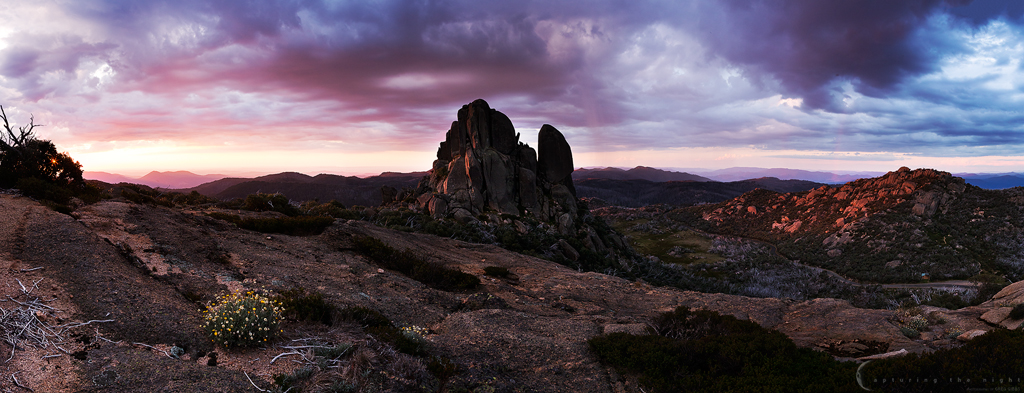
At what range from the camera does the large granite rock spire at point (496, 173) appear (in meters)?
39.3

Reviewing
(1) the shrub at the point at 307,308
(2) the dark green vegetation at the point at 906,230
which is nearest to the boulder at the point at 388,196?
(1) the shrub at the point at 307,308

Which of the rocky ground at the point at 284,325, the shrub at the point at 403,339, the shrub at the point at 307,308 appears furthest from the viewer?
the shrub at the point at 307,308

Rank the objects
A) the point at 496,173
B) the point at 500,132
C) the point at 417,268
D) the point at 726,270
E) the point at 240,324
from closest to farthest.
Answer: the point at 240,324 → the point at 417,268 → the point at 496,173 → the point at 500,132 → the point at 726,270

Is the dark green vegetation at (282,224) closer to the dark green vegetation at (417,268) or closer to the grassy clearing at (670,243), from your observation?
the dark green vegetation at (417,268)

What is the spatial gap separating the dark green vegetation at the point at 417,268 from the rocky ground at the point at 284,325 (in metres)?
0.62

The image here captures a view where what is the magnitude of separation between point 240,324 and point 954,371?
36.2 ft

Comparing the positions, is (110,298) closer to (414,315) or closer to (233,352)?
(233,352)

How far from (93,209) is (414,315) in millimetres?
11175

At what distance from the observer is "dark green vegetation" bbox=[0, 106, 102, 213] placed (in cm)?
1257

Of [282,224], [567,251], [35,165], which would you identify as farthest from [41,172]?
[567,251]

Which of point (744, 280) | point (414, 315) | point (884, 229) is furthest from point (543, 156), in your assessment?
point (884, 229)

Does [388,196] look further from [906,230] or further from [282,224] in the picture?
[906,230]

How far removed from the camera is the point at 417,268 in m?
14.0

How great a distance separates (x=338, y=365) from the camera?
20.1 feet
